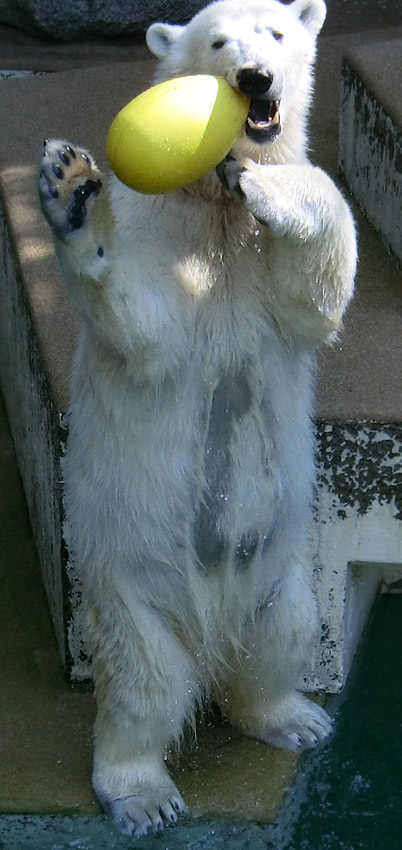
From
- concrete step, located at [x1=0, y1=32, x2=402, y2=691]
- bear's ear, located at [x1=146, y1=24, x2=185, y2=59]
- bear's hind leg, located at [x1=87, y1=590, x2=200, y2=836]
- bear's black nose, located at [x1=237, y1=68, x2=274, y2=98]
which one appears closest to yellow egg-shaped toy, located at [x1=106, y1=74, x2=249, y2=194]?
bear's black nose, located at [x1=237, y1=68, x2=274, y2=98]

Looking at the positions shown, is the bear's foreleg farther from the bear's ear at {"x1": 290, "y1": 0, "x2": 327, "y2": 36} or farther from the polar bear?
the bear's ear at {"x1": 290, "y1": 0, "x2": 327, "y2": 36}

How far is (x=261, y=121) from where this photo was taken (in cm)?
278

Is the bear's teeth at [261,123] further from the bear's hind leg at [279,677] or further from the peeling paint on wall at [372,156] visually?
the peeling paint on wall at [372,156]

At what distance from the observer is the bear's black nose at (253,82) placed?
2666 mm

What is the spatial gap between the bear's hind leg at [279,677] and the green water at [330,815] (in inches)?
3.5

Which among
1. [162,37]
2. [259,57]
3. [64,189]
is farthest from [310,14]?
[64,189]

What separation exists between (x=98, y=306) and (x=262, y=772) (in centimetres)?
146

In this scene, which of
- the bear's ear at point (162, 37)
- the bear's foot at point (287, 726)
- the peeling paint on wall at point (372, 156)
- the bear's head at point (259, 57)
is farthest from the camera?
the peeling paint on wall at point (372, 156)

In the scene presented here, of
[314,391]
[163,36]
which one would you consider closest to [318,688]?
[314,391]

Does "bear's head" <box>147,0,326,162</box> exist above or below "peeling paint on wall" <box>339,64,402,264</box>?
above

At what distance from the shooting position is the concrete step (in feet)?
11.3

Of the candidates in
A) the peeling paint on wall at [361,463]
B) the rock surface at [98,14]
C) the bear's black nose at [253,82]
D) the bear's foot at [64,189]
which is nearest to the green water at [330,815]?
the peeling paint on wall at [361,463]

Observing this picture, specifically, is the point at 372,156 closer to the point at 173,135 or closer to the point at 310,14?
the point at 310,14

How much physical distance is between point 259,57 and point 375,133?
1781 millimetres
